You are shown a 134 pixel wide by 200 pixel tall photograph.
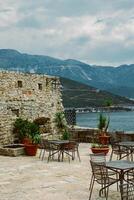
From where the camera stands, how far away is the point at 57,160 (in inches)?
525

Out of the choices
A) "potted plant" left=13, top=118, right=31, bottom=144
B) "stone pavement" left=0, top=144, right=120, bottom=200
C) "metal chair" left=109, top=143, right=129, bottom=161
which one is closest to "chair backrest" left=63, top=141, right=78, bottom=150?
"stone pavement" left=0, top=144, right=120, bottom=200

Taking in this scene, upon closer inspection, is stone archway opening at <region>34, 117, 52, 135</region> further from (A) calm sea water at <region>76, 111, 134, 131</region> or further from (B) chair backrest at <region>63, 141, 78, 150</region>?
(A) calm sea water at <region>76, 111, 134, 131</region>

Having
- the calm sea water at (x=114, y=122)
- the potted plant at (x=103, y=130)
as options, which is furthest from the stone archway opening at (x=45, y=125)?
the calm sea water at (x=114, y=122)

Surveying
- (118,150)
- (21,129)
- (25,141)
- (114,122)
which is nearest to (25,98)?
(21,129)

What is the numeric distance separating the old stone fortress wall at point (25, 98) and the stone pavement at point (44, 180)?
2.88 meters

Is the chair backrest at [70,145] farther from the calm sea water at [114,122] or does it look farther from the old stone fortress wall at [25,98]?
the calm sea water at [114,122]

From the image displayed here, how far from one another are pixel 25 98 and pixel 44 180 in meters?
8.09

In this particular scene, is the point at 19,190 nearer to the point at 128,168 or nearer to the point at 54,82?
the point at 128,168

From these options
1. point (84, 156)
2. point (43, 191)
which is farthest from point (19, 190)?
point (84, 156)

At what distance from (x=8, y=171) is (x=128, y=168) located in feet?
14.9

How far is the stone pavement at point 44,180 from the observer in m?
8.37

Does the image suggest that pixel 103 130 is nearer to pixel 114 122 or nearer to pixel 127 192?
pixel 127 192

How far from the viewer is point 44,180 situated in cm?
991

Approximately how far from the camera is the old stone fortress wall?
16.3 meters
